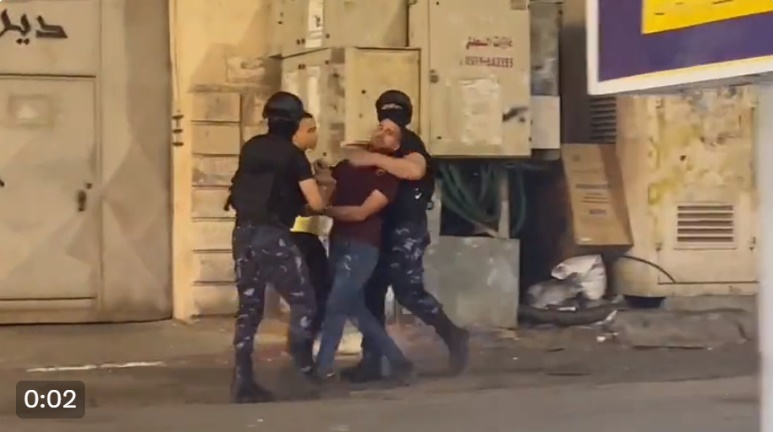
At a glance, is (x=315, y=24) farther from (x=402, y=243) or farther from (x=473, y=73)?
(x=402, y=243)

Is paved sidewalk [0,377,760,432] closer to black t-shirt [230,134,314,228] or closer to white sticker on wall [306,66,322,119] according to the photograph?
black t-shirt [230,134,314,228]

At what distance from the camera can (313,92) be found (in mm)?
9789

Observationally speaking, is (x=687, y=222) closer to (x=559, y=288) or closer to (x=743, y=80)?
(x=559, y=288)

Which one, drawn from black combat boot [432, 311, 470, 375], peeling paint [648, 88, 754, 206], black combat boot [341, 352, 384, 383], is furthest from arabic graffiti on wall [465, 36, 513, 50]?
black combat boot [341, 352, 384, 383]

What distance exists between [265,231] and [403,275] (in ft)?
3.59

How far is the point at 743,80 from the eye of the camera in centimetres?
288

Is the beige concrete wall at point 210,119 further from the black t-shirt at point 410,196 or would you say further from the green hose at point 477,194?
the black t-shirt at point 410,196

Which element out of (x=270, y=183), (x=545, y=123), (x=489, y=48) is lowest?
(x=270, y=183)

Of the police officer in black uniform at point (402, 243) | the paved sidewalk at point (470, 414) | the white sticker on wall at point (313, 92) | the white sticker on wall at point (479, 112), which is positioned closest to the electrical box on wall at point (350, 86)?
the white sticker on wall at point (313, 92)

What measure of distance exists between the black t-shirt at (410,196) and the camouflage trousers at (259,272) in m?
0.85

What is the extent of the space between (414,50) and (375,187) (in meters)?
2.29

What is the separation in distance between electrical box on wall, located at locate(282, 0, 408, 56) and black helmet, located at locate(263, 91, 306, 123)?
7.47 ft

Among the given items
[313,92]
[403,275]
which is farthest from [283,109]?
[313,92]

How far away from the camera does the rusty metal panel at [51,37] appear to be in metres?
10.6
